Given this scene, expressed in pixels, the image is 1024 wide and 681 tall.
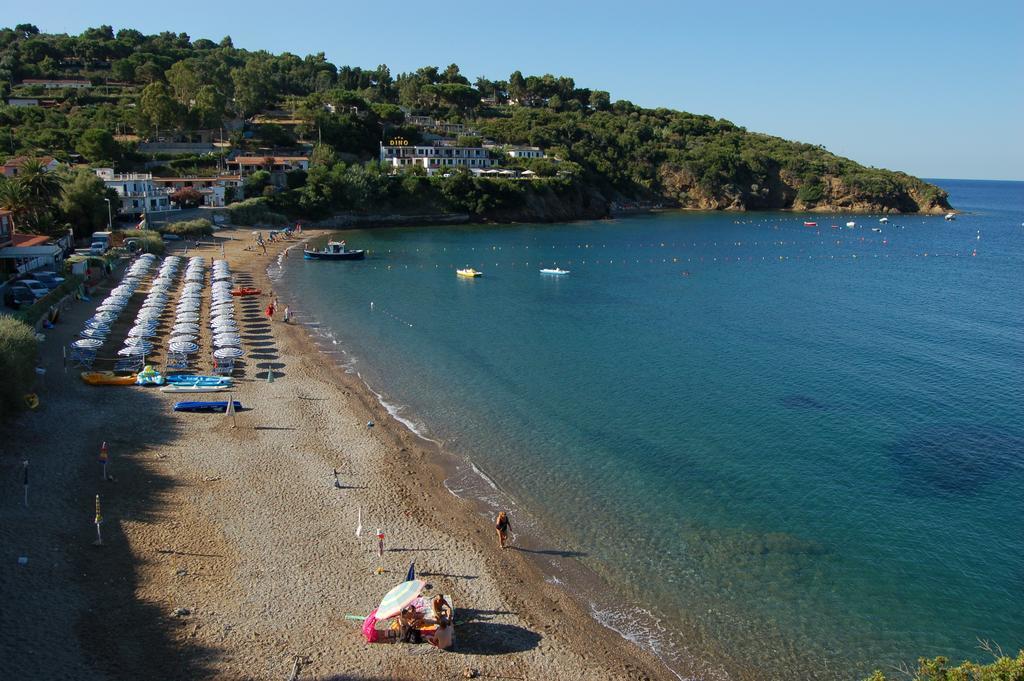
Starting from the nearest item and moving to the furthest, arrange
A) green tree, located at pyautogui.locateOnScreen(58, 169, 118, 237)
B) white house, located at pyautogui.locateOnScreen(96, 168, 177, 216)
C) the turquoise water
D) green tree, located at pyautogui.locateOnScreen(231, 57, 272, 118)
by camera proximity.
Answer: the turquoise water → green tree, located at pyautogui.locateOnScreen(58, 169, 118, 237) → white house, located at pyautogui.locateOnScreen(96, 168, 177, 216) → green tree, located at pyautogui.locateOnScreen(231, 57, 272, 118)

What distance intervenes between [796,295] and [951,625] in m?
47.2

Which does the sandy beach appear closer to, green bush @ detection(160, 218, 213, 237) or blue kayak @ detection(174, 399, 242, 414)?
blue kayak @ detection(174, 399, 242, 414)

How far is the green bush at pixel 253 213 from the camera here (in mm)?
86169

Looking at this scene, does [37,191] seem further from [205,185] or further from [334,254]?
[205,185]

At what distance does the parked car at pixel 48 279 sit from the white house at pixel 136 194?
30.8 m

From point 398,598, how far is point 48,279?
130 feet

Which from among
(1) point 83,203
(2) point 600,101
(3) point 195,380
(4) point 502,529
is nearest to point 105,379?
(3) point 195,380

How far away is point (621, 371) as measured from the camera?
125 ft

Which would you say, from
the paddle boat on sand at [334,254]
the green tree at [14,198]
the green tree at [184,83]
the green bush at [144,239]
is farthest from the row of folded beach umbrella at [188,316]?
→ the green tree at [184,83]

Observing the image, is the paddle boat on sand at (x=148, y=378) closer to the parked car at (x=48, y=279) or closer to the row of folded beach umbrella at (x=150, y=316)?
the row of folded beach umbrella at (x=150, y=316)

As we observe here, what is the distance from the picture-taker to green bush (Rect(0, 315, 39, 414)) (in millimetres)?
25250

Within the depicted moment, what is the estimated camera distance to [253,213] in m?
88.6

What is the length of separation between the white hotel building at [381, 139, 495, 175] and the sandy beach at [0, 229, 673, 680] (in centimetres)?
9281

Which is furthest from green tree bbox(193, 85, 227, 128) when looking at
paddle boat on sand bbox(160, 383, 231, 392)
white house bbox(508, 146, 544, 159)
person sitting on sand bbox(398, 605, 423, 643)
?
person sitting on sand bbox(398, 605, 423, 643)
